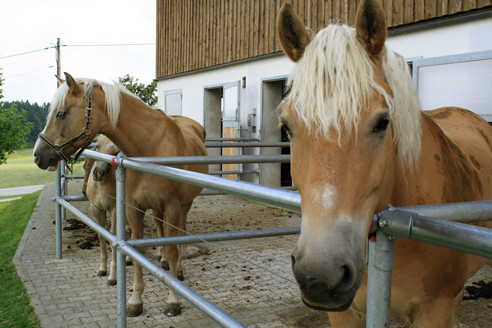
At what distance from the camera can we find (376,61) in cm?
141

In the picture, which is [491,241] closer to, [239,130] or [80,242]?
[80,242]

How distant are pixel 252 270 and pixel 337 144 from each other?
139 inches

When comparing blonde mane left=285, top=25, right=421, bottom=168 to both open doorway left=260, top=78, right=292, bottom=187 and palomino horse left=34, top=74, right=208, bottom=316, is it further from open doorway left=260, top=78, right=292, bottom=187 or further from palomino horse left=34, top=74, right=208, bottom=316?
open doorway left=260, top=78, right=292, bottom=187

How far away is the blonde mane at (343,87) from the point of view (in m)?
1.21

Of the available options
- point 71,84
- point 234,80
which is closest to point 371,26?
point 71,84

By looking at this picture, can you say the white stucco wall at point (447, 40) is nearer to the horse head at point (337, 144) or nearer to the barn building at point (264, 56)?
the barn building at point (264, 56)

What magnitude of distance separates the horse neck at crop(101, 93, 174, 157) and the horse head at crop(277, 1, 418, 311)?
253cm

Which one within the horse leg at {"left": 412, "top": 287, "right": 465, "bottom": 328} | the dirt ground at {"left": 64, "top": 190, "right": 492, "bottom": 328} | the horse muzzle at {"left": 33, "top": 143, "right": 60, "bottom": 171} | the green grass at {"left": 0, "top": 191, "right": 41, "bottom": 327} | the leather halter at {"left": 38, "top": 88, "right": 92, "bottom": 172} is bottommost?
the green grass at {"left": 0, "top": 191, "right": 41, "bottom": 327}

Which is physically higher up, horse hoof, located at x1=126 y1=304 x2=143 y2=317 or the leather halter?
the leather halter

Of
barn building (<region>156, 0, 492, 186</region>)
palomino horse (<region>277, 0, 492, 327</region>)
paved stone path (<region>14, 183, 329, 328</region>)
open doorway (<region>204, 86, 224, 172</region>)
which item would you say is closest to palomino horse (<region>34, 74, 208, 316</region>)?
paved stone path (<region>14, 183, 329, 328</region>)

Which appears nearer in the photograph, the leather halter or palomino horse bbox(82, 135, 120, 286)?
the leather halter

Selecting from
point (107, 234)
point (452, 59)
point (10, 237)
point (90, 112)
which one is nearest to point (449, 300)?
point (107, 234)

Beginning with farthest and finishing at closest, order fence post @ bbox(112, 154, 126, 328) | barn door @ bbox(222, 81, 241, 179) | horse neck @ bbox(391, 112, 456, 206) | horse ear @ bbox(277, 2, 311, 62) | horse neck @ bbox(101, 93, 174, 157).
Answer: barn door @ bbox(222, 81, 241, 179) → horse neck @ bbox(101, 93, 174, 157) → fence post @ bbox(112, 154, 126, 328) → horse neck @ bbox(391, 112, 456, 206) → horse ear @ bbox(277, 2, 311, 62)

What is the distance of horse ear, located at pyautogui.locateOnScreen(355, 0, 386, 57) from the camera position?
132cm
